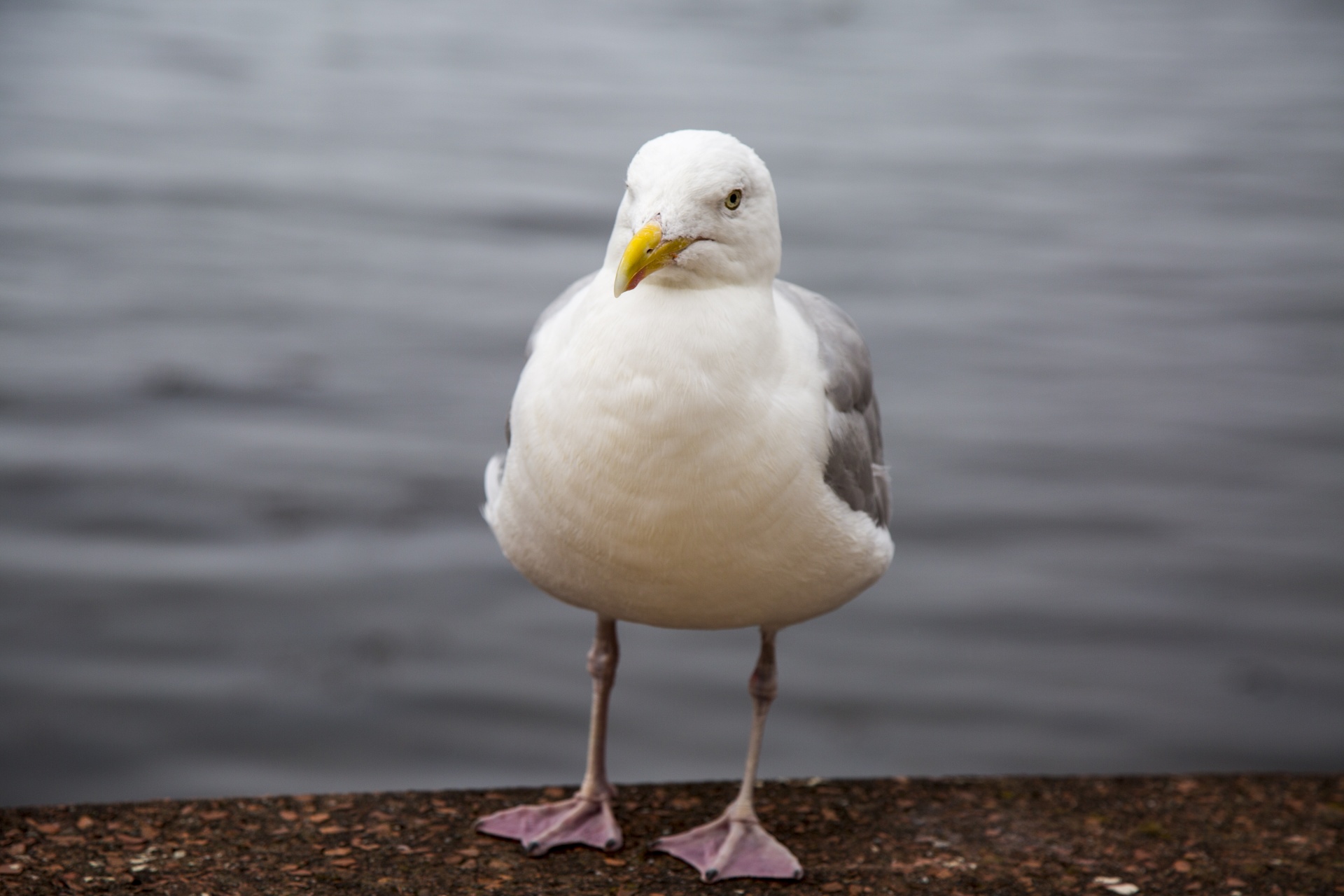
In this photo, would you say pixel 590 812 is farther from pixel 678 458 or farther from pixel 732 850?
pixel 678 458

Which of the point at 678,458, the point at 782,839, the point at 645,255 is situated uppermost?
the point at 645,255

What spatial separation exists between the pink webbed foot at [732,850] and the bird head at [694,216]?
99cm

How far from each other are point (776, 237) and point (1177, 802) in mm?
1544

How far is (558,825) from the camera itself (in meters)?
2.41

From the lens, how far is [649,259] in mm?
1838

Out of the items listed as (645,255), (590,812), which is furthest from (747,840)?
(645,255)

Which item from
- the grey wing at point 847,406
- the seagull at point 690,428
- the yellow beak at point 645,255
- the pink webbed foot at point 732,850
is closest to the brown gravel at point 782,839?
the pink webbed foot at point 732,850

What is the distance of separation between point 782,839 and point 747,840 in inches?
5.7

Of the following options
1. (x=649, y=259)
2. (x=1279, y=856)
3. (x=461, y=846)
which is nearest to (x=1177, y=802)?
(x=1279, y=856)

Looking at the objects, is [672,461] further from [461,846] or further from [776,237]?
[461,846]

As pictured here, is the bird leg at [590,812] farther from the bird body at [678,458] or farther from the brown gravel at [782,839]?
the bird body at [678,458]

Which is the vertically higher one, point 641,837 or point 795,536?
point 795,536

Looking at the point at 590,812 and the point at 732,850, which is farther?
the point at 590,812

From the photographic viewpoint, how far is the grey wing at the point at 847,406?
6.93 feet
